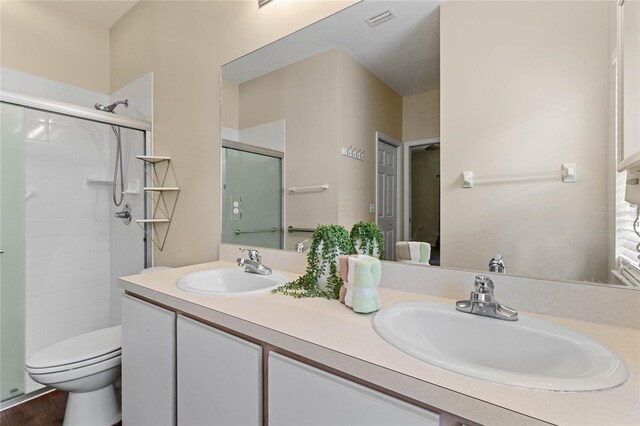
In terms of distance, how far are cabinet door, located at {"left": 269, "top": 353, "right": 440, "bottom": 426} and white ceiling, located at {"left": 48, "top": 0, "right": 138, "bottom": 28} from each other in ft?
9.90

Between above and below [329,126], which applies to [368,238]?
below

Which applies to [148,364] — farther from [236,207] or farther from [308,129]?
[308,129]

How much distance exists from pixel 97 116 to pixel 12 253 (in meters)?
0.98

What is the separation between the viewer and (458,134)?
107cm

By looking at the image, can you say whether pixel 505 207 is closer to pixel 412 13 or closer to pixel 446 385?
pixel 446 385

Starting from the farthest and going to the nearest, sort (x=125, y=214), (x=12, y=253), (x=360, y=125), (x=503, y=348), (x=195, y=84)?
(x=125, y=214)
(x=195, y=84)
(x=12, y=253)
(x=360, y=125)
(x=503, y=348)

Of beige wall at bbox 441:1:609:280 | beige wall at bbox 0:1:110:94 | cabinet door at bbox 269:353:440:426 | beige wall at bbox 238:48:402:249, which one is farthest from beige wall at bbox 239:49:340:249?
beige wall at bbox 0:1:110:94

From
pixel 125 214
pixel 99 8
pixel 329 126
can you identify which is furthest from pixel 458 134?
pixel 99 8

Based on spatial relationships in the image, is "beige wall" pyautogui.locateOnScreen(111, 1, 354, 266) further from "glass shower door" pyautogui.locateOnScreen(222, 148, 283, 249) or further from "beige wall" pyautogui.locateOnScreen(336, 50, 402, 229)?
"beige wall" pyautogui.locateOnScreen(336, 50, 402, 229)

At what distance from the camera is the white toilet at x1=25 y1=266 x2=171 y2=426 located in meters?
1.38

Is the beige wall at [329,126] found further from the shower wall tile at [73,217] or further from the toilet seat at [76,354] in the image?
the shower wall tile at [73,217]

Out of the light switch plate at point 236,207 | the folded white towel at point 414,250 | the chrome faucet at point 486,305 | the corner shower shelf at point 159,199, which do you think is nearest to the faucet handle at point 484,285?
the chrome faucet at point 486,305

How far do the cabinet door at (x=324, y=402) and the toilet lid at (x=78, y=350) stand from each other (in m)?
1.15

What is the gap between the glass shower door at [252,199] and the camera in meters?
1.63
